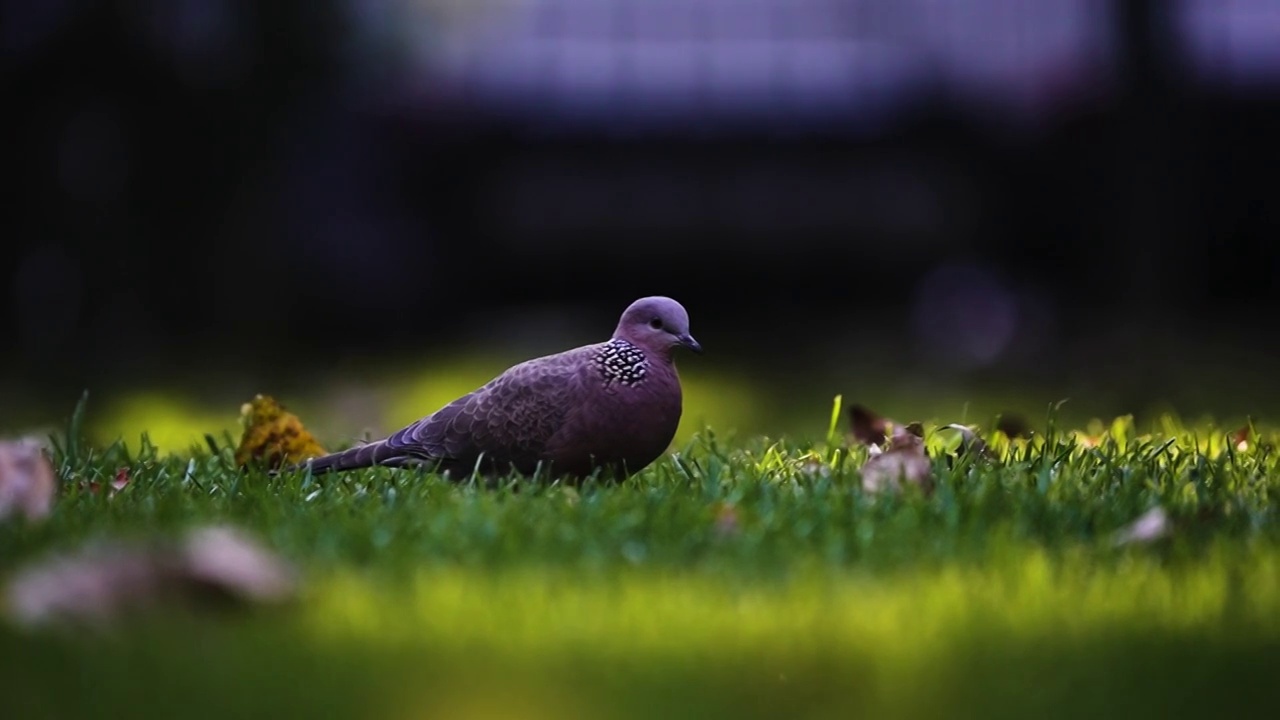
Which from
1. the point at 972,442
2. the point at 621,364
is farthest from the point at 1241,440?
the point at 621,364

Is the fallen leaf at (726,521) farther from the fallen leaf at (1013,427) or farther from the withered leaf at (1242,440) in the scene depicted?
the withered leaf at (1242,440)

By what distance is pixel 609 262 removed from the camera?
12797 millimetres

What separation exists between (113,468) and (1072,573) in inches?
105

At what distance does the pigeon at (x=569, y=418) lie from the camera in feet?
12.4

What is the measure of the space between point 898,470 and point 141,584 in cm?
181

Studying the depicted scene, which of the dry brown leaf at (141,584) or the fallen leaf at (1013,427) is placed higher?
the dry brown leaf at (141,584)

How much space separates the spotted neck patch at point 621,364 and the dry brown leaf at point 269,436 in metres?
1.07

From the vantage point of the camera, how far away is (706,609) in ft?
8.32

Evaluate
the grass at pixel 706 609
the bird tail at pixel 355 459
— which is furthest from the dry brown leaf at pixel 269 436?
the grass at pixel 706 609

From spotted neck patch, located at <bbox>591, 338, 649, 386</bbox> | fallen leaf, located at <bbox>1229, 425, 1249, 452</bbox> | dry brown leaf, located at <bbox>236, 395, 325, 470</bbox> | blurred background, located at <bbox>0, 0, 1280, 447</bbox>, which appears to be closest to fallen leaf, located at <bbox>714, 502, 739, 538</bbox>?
Result: spotted neck patch, located at <bbox>591, 338, 649, 386</bbox>

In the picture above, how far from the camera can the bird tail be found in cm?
403

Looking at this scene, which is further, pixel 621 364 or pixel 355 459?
pixel 355 459

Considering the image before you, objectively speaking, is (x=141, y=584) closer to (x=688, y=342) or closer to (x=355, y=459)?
(x=355, y=459)

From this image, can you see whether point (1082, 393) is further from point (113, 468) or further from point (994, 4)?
point (994, 4)
